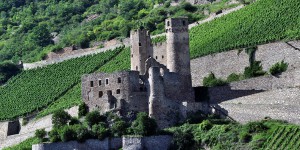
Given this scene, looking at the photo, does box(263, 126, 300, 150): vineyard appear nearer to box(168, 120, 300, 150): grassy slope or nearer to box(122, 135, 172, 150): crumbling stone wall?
box(168, 120, 300, 150): grassy slope

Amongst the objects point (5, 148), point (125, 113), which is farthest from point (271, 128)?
point (5, 148)

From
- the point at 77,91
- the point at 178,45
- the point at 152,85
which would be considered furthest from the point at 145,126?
the point at 77,91

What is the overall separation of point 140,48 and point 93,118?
21.7ft

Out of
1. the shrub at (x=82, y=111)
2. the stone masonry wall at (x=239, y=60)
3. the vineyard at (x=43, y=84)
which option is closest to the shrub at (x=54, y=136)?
the shrub at (x=82, y=111)

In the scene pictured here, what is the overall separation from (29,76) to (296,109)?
37.2 m

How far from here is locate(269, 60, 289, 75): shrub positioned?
78.2 m

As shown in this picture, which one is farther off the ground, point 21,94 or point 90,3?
point 90,3

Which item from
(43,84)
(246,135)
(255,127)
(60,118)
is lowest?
(246,135)

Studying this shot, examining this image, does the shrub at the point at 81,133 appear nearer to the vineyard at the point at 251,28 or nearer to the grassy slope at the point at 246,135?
the grassy slope at the point at 246,135

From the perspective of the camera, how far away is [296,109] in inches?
2731

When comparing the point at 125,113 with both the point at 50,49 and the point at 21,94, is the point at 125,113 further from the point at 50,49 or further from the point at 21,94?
the point at 50,49

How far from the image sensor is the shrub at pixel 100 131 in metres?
72.7

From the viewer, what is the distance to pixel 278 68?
7881 centimetres

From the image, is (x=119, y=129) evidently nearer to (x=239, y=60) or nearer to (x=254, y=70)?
(x=254, y=70)
